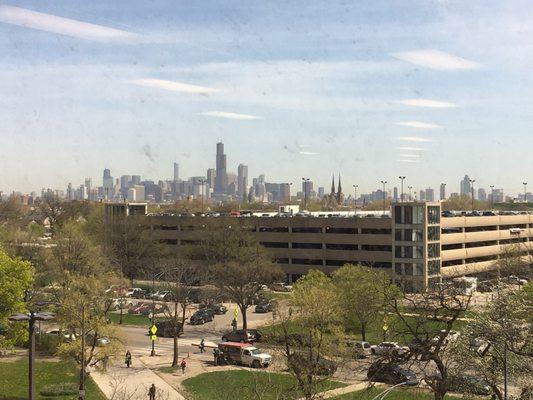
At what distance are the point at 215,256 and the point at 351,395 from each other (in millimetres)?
48867

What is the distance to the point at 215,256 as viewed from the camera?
80.0 metres

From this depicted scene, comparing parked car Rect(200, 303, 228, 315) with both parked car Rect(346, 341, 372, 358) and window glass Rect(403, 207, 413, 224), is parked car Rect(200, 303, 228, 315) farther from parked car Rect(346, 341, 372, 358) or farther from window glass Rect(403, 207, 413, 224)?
window glass Rect(403, 207, 413, 224)

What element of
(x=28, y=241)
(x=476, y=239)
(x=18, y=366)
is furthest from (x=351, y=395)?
(x=476, y=239)

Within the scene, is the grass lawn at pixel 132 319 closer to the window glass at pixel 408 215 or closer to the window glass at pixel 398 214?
the window glass at pixel 398 214

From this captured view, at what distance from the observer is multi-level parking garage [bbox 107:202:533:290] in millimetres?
77812

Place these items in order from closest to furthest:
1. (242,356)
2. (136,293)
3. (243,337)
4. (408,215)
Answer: (242,356)
(243,337)
(136,293)
(408,215)

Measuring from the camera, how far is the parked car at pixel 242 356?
1634 inches

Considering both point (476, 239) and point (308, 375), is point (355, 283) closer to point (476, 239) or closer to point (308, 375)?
point (308, 375)

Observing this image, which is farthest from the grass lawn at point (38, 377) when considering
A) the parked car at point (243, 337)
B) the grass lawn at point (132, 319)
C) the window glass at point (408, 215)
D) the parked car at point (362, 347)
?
the window glass at point (408, 215)

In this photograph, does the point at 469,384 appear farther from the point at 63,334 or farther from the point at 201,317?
the point at 201,317

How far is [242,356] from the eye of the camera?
41.9 meters

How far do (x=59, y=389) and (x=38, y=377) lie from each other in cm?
394

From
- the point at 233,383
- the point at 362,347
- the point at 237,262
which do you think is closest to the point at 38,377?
the point at 233,383

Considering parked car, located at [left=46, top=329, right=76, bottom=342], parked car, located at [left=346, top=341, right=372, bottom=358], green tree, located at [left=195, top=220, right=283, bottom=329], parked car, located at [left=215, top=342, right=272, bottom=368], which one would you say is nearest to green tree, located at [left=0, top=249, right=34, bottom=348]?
parked car, located at [left=46, top=329, right=76, bottom=342]
